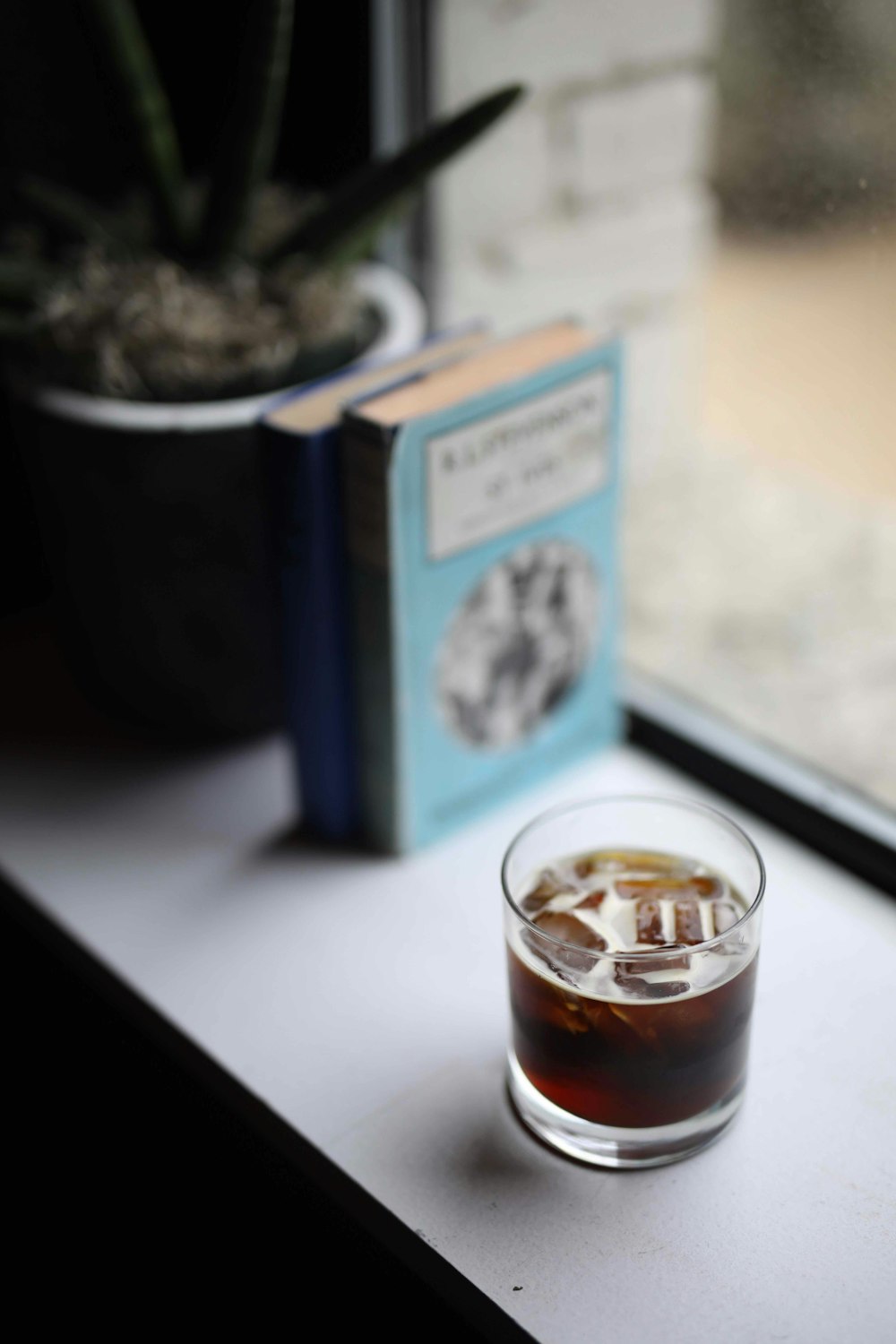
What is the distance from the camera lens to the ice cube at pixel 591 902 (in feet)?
1.89

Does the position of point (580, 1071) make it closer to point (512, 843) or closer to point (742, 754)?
point (512, 843)

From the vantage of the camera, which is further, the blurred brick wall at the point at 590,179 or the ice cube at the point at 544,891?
the blurred brick wall at the point at 590,179

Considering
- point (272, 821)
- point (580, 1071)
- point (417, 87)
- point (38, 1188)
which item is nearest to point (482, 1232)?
point (580, 1071)

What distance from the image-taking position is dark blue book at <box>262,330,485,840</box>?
25.8 inches

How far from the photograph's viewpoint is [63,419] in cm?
72

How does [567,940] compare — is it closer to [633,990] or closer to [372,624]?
[633,990]

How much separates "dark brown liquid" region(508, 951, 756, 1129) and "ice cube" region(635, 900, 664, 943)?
0.03 m

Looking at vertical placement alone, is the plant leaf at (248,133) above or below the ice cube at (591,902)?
above

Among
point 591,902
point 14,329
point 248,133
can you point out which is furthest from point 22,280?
point 591,902

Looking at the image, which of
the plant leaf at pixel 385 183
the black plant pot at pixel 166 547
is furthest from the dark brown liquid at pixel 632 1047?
the plant leaf at pixel 385 183

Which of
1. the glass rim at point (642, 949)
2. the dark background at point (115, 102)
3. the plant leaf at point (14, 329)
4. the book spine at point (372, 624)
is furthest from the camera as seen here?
the dark background at point (115, 102)

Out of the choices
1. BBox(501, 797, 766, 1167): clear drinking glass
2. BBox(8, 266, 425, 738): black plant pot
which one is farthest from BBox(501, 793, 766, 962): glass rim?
BBox(8, 266, 425, 738): black plant pot

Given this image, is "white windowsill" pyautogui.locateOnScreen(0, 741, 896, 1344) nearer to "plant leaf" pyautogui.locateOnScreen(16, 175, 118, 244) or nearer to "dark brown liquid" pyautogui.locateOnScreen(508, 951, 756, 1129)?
"dark brown liquid" pyautogui.locateOnScreen(508, 951, 756, 1129)

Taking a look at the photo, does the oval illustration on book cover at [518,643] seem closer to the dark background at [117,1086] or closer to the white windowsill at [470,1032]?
the white windowsill at [470,1032]
